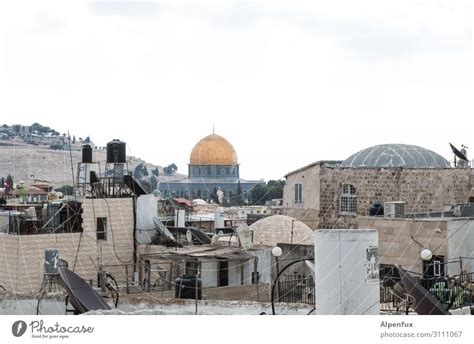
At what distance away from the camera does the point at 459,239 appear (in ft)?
31.9

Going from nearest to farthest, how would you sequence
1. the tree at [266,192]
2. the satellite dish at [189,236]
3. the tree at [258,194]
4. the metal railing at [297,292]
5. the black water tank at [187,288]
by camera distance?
the black water tank at [187,288] < the metal railing at [297,292] < the satellite dish at [189,236] < the tree at [266,192] < the tree at [258,194]

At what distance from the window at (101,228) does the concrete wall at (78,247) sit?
0.04m

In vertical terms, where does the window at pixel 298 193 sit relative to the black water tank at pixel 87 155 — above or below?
below

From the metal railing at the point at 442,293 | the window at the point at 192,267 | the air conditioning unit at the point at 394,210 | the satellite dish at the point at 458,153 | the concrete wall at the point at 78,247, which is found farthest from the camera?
the satellite dish at the point at 458,153

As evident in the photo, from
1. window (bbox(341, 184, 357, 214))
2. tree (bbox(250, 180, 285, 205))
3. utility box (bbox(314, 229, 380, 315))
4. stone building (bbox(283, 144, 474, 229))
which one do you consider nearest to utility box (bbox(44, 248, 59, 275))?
utility box (bbox(314, 229, 380, 315))

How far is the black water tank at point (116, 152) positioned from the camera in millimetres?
10945

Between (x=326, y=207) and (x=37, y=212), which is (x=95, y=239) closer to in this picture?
(x=37, y=212)

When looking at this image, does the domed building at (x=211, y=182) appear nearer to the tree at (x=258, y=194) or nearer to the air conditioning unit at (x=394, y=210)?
the tree at (x=258, y=194)

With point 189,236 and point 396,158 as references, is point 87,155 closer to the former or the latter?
point 189,236

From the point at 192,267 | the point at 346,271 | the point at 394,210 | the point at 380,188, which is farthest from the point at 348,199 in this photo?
the point at 346,271

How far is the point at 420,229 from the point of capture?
33.4ft

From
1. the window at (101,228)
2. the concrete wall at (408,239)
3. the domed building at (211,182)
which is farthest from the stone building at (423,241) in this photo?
the domed building at (211,182)

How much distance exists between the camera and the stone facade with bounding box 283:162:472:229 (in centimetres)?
1379

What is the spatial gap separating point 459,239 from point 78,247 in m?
3.72
